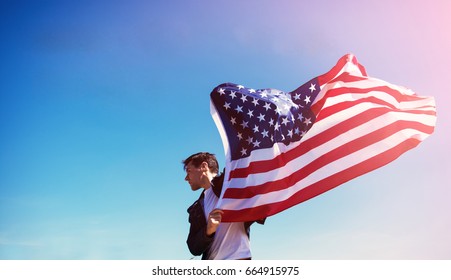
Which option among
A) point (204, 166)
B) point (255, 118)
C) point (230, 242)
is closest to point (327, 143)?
point (255, 118)

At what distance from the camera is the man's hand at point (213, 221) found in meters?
6.23

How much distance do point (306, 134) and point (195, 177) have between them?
6.26 ft

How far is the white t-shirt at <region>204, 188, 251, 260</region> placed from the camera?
20.1ft

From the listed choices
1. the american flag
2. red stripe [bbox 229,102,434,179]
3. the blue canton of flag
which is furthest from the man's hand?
the blue canton of flag

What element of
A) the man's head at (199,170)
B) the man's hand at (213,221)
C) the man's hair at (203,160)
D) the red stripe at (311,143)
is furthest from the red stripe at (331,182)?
the man's hair at (203,160)

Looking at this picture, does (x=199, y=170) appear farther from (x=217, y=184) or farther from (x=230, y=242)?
(x=230, y=242)

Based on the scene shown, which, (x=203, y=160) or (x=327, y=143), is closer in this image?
(x=203, y=160)

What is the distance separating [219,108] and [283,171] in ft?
4.39

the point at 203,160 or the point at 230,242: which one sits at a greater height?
the point at 203,160

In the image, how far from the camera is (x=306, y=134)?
759cm

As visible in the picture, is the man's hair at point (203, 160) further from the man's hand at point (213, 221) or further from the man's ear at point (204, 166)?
the man's hand at point (213, 221)

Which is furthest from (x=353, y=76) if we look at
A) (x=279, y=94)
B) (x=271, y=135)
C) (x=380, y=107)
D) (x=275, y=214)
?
(x=275, y=214)

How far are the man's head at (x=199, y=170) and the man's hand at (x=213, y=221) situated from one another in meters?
0.57

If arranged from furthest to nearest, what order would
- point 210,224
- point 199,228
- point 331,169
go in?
point 331,169
point 199,228
point 210,224
